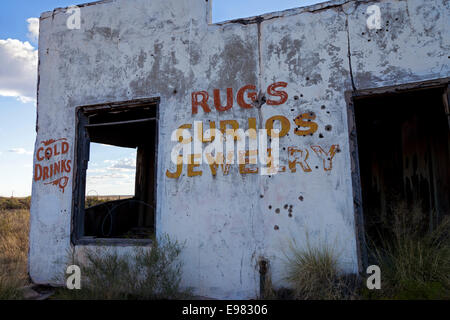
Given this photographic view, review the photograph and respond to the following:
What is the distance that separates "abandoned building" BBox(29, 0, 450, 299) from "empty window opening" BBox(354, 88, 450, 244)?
6 cm

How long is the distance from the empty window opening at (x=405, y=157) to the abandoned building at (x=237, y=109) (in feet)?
0.20

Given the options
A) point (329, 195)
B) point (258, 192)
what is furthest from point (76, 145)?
point (329, 195)

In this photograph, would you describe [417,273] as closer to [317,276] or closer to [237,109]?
→ [317,276]

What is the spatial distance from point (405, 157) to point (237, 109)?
4.43 m

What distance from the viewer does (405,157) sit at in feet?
23.3

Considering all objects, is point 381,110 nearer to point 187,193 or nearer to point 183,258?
point 187,193

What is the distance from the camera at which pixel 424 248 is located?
402 cm

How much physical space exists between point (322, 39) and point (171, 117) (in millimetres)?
2332

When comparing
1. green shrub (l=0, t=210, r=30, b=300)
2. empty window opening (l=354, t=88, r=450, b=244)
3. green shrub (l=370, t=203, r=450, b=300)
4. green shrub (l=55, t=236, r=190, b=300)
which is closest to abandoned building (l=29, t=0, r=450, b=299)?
empty window opening (l=354, t=88, r=450, b=244)

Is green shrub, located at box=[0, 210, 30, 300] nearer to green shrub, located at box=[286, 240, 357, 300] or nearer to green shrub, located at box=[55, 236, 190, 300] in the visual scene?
green shrub, located at box=[55, 236, 190, 300]

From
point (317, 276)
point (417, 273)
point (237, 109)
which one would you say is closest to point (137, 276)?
point (317, 276)
